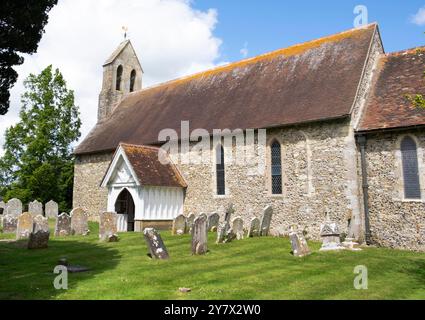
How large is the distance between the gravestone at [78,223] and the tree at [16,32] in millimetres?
7515

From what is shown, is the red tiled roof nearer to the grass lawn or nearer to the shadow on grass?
the shadow on grass

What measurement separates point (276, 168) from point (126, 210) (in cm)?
875

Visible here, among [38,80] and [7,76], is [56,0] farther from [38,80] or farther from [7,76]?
[38,80]

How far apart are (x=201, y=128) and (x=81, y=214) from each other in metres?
7.03

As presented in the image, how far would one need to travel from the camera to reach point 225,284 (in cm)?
766

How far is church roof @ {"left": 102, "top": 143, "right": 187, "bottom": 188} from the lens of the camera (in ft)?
57.8

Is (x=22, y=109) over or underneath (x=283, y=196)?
over

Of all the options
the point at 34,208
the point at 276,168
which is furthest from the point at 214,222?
the point at 34,208

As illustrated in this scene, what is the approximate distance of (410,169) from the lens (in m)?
13.4

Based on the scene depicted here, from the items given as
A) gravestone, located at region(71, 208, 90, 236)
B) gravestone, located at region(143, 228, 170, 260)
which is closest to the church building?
gravestone, located at region(71, 208, 90, 236)

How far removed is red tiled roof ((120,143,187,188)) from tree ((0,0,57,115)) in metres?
7.69

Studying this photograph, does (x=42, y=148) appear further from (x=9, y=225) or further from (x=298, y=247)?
(x=298, y=247)

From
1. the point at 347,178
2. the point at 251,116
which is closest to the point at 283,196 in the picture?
the point at 347,178
